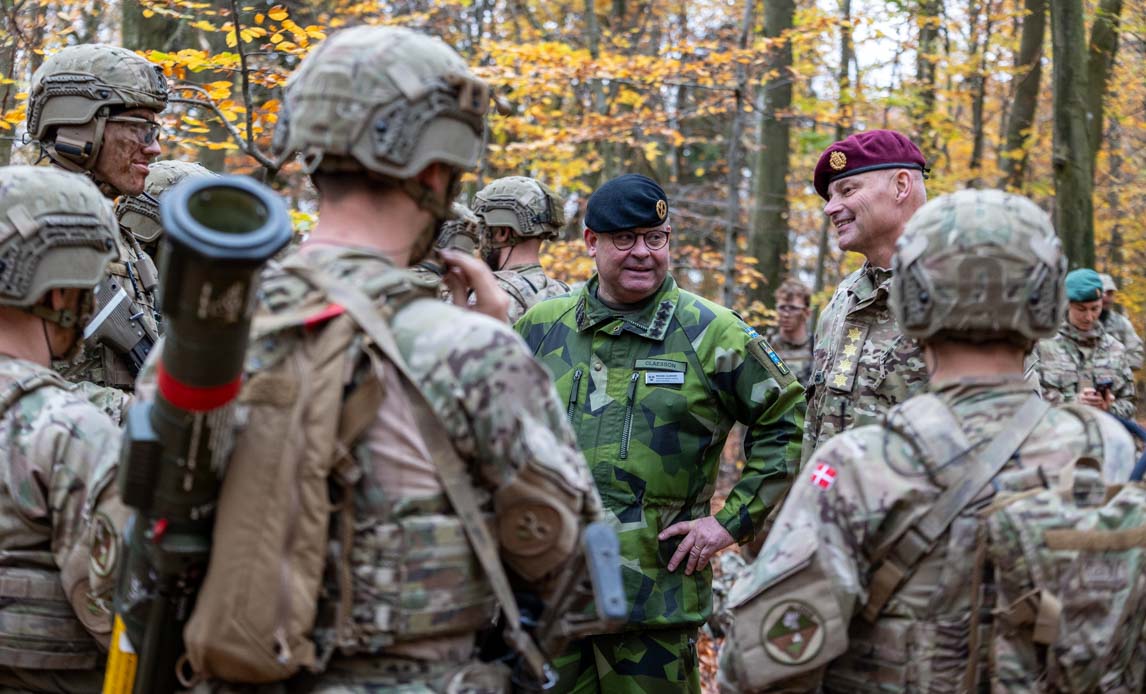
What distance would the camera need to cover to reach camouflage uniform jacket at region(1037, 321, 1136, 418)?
11711 millimetres

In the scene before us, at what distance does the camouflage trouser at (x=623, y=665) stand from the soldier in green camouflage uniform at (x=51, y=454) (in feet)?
6.68

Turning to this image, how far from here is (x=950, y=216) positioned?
297cm

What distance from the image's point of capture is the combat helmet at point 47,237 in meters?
3.36

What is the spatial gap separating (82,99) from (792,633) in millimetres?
4048

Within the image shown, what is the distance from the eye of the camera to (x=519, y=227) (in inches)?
320

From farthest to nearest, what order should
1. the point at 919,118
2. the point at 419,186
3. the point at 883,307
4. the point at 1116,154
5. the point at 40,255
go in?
the point at 1116,154 < the point at 919,118 < the point at 883,307 < the point at 40,255 < the point at 419,186

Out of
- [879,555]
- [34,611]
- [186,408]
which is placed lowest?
[34,611]

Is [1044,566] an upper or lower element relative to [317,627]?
upper

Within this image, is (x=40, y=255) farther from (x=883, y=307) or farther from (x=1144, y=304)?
(x=1144, y=304)

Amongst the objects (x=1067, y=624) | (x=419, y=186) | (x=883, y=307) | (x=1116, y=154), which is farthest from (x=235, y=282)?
(x=1116, y=154)

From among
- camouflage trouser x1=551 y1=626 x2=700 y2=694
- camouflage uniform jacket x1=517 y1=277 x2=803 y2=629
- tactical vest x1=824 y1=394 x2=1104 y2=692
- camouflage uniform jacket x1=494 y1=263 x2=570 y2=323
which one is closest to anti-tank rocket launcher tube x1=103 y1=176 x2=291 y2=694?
tactical vest x1=824 y1=394 x2=1104 y2=692

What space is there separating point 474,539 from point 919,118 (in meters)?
16.9

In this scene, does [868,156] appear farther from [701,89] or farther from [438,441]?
[701,89]

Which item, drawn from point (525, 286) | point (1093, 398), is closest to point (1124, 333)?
point (1093, 398)
